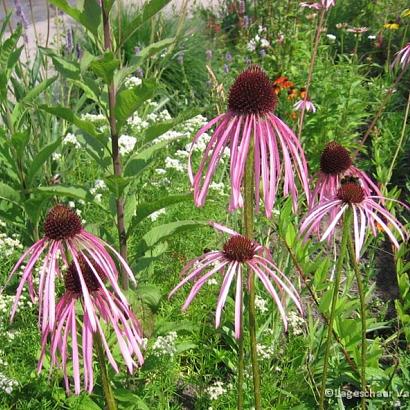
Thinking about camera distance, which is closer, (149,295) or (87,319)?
(87,319)

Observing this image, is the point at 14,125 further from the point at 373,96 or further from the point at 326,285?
the point at 373,96

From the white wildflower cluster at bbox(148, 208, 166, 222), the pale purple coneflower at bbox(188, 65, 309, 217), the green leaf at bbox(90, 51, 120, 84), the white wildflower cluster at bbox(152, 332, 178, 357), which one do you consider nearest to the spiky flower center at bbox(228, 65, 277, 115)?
the pale purple coneflower at bbox(188, 65, 309, 217)

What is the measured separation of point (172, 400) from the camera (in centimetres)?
201

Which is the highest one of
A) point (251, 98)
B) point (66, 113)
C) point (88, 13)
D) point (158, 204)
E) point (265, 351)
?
point (88, 13)

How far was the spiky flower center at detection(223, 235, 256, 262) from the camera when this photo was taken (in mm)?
1116

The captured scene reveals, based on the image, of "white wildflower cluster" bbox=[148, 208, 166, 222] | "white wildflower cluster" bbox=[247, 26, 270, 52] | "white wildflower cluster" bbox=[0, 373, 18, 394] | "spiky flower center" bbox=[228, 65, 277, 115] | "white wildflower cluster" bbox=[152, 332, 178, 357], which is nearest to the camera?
"spiky flower center" bbox=[228, 65, 277, 115]

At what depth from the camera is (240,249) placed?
1.12 m

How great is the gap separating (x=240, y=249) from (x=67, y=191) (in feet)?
2.24

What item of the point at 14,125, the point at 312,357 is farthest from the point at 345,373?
the point at 14,125

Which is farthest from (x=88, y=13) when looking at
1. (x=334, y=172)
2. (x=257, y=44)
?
(x=257, y=44)

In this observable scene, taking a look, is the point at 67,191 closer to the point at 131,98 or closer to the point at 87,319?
the point at 131,98

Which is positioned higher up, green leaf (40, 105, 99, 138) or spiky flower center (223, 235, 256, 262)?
green leaf (40, 105, 99, 138)

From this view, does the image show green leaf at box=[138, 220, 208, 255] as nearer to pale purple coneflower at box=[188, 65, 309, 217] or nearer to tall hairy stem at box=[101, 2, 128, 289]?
tall hairy stem at box=[101, 2, 128, 289]

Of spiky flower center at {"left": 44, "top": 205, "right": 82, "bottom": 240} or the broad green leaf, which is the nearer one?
spiky flower center at {"left": 44, "top": 205, "right": 82, "bottom": 240}
